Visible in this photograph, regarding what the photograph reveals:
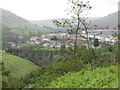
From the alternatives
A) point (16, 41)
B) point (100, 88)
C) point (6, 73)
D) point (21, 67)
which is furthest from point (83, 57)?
point (16, 41)

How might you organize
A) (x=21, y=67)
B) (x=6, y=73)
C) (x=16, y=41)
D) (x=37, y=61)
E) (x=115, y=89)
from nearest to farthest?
(x=115, y=89)
(x=6, y=73)
(x=21, y=67)
(x=37, y=61)
(x=16, y=41)

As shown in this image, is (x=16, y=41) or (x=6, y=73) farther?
(x=16, y=41)

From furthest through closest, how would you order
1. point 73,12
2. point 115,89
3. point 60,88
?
1. point 73,12
2. point 60,88
3. point 115,89

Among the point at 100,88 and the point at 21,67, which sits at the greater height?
the point at 100,88

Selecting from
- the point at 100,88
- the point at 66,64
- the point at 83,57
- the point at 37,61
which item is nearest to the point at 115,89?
the point at 100,88

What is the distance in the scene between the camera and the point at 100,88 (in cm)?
685

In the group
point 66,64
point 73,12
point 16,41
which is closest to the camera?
point 66,64

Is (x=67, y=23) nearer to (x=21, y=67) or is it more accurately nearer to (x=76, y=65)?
(x=76, y=65)

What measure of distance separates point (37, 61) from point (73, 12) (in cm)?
7877

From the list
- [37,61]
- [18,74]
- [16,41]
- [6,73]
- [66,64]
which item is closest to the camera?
[66,64]

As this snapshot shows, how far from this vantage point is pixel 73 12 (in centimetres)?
1778

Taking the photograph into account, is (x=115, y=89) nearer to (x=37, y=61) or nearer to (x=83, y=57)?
(x=83, y=57)

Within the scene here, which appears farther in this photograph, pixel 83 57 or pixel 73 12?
pixel 83 57

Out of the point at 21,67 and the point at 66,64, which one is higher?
the point at 66,64
